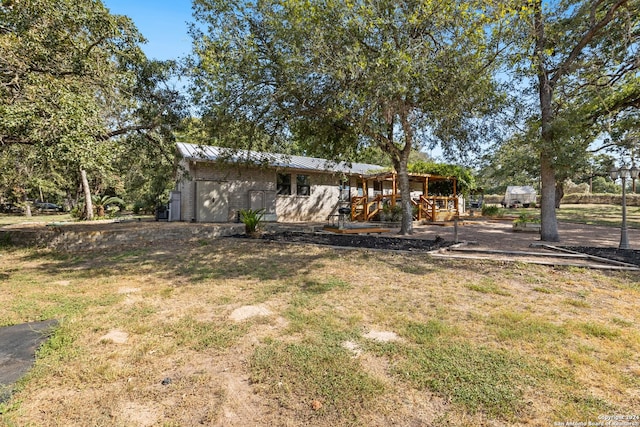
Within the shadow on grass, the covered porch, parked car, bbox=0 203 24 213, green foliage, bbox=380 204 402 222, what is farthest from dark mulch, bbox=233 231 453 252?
parked car, bbox=0 203 24 213

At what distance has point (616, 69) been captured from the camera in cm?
950

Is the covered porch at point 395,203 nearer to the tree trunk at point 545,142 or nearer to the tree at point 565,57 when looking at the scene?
the tree trunk at point 545,142

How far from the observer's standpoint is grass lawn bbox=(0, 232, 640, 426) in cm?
195

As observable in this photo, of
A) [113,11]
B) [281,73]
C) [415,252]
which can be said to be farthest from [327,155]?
[113,11]

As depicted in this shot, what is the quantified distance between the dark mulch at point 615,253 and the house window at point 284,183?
12.7 m

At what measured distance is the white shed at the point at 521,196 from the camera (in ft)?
123

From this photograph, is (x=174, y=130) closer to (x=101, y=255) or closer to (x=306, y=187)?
(x=101, y=255)

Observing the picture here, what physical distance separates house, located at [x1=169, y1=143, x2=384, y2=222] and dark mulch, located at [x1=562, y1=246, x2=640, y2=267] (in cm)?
736

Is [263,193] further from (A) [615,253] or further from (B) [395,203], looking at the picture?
(A) [615,253]

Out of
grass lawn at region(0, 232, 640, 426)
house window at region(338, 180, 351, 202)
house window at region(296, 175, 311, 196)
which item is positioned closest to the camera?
grass lawn at region(0, 232, 640, 426)

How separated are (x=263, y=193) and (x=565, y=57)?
502 inches

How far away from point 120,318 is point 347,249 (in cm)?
501

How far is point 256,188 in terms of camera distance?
52.9 feet

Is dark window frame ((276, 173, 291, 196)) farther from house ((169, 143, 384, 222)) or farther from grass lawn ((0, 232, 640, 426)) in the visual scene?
grass lawn ((0, 232, 640, 426))
